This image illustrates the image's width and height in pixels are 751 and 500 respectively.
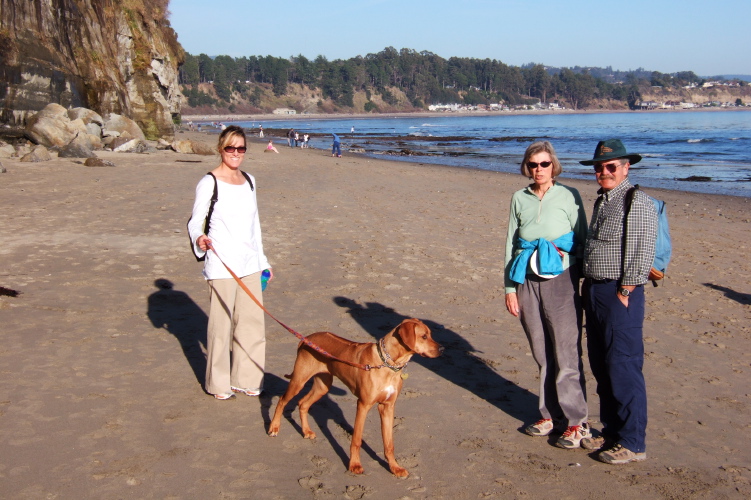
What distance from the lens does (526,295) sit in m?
4.34

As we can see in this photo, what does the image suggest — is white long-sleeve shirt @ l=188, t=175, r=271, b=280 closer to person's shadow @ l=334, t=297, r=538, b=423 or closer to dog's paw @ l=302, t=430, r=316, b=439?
dog's paw @ l=302, t=430, r=316, b=439

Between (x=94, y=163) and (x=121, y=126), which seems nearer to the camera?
(x=94, y=163)

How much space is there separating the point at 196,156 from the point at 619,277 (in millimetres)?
23068

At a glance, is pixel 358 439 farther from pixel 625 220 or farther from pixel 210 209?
pixel 625 220

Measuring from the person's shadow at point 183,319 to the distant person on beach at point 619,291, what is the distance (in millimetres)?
3041

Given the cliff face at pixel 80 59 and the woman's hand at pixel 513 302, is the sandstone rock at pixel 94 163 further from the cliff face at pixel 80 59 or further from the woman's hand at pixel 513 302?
the woman's hand at pixel 513 302

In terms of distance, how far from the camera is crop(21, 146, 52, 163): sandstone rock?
61.7 ft

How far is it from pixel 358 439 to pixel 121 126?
2485cm

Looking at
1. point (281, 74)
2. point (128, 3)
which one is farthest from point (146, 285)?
point (281, 74)

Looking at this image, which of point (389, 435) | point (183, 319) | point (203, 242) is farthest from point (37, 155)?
point (389, 435)

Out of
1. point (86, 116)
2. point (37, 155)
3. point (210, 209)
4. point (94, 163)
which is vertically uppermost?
point (86, 116)

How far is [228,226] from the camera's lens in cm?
466

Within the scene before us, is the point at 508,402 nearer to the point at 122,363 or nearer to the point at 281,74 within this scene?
the point at 122,363

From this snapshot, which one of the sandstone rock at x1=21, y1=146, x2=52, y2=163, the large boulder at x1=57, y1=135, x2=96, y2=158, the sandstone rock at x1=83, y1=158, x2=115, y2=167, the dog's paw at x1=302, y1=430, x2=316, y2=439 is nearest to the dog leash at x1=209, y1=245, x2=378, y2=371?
the dog's paw at x1=302, y1=430, x2=316, y2=439
